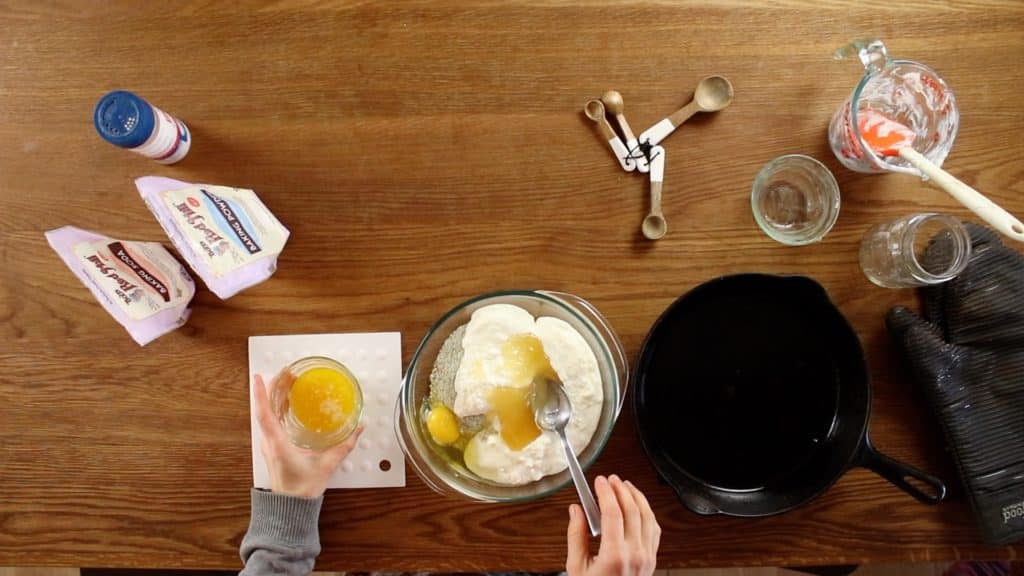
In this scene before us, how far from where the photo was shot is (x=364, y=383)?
93 centimetres

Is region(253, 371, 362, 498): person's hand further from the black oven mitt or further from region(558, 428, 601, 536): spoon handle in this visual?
the black oven mitt

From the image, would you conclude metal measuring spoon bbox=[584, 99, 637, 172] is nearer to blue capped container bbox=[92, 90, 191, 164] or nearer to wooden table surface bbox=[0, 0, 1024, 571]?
wooden table surface bbox=[0, 0, 1024, 571]

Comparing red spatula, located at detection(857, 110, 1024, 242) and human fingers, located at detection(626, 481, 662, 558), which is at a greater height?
red spatula, located at detection(857, 110, 1024, 242)

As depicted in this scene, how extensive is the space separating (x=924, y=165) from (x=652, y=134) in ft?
1.16

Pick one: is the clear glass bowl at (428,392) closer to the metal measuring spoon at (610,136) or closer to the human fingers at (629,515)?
the human fingers at (629,515)

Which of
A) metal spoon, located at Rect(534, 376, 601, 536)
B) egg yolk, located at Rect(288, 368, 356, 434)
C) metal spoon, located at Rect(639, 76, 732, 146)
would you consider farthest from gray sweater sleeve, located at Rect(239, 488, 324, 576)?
metal spoon, located at Rect(639, 76, 732, 146)

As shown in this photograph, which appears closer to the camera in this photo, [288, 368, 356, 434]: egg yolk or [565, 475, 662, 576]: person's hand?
[565, 475, 662, 576]: person's hand

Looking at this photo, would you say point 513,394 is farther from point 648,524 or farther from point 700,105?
point 700,105

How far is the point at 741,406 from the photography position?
2.75 ft

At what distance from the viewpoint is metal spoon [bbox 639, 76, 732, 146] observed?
2.99 feet

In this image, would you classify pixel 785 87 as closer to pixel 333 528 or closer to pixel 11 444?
pixel 333 528

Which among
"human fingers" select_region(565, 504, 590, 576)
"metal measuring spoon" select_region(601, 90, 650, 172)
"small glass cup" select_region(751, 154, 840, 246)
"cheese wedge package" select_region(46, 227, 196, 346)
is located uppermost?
"metal measuring spoon" select_region(601, 90, 650, 172)

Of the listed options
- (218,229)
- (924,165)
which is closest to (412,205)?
(218,229)

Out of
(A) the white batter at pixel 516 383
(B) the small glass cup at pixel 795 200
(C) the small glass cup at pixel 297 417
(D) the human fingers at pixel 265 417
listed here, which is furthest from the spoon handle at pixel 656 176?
(D) the human fingers at pixel 265 417
